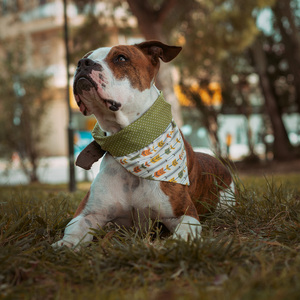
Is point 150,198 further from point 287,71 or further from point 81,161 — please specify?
point 287,71

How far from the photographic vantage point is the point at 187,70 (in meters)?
14.2

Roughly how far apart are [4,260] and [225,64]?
13497 mm

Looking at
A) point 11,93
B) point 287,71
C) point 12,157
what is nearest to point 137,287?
point 12,157

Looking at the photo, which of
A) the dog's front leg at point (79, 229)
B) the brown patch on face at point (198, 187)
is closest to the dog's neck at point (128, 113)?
the brown patch on face at point (198, 187)

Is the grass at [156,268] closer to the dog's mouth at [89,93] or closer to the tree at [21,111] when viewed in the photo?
the dog's mouth at [89,93]

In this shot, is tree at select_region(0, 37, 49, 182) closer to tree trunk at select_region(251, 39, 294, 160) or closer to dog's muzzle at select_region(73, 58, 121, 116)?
tree trunk at select_region(251, 39, 294, 160)

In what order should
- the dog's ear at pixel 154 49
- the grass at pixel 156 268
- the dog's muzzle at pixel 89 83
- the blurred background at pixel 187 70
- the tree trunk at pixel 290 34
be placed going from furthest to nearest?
the tree trunk at pixel 290 34, the blurred background at pixel 187 70, the dog's ear at pixel 154 49, the dog's muzzle at pixel 89 83, the grass at pixel 156 268

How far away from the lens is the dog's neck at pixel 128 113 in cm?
298

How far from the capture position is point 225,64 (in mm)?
14766

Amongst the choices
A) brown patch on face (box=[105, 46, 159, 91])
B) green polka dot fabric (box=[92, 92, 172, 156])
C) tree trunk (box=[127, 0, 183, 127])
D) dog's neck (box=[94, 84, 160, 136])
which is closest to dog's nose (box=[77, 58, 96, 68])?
brown patch on face (box=[105, 46, 159, 91])

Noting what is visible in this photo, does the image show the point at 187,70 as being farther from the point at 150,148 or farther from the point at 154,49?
the point at 150,148

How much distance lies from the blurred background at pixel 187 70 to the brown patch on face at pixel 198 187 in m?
4.47

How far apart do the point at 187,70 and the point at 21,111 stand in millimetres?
5599

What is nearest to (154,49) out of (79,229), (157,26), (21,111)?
(79,229)
